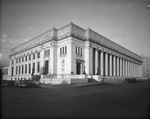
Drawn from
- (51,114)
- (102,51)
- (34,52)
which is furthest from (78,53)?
(51,114)

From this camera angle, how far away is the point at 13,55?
63.8 metres

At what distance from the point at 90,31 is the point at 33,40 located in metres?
25.9

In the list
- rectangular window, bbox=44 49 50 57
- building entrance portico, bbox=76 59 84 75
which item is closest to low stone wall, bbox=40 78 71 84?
building entrance portico, bbox=76 59 84 75

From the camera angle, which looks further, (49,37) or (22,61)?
(22,61)

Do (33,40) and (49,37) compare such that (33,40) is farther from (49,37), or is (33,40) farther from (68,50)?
(68,50)

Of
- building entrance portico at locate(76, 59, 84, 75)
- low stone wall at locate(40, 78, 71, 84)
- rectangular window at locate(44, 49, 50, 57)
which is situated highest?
rectangular window at locate(44, 49, 50, 57)

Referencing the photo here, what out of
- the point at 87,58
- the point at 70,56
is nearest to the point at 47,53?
the point at 70,56

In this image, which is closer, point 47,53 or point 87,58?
point 87,58

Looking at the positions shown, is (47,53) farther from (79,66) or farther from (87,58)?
(87,58)

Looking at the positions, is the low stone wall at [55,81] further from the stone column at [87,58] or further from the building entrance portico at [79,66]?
the stone column at [87,58]

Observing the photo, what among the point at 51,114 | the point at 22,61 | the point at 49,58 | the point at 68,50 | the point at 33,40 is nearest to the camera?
the point at 51,114

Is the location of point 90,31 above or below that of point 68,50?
above

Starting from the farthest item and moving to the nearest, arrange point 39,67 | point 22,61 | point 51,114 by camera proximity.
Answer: point 22,61 → point 39,67 → point 51,114

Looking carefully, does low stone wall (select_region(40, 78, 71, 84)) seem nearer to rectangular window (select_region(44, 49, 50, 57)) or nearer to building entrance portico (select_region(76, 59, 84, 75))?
building entrance portico (select_region(76, 59, 84, 75))
